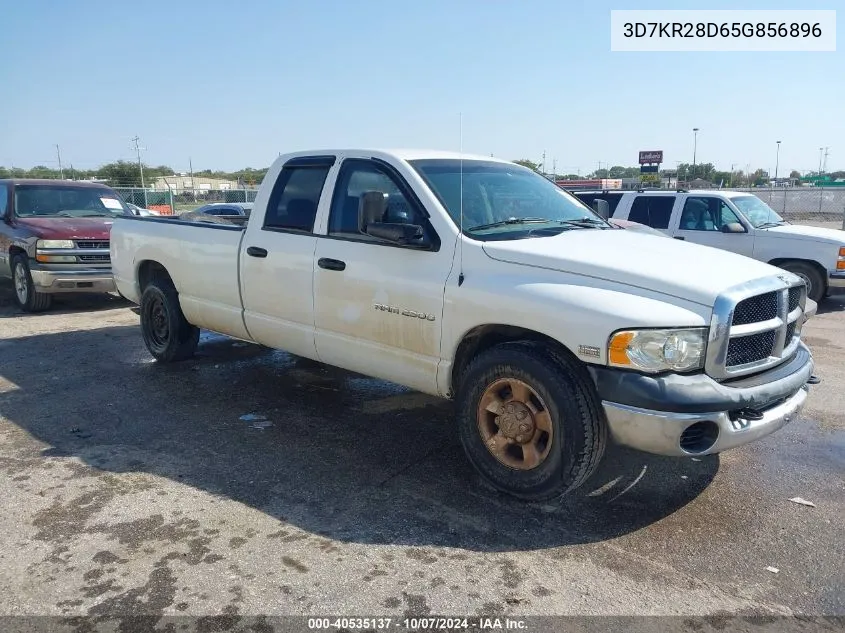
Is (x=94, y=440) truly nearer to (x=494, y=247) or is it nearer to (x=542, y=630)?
(x=494, y=247)

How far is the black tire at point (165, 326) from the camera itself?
6566mm

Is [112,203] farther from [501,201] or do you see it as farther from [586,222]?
[586,222]

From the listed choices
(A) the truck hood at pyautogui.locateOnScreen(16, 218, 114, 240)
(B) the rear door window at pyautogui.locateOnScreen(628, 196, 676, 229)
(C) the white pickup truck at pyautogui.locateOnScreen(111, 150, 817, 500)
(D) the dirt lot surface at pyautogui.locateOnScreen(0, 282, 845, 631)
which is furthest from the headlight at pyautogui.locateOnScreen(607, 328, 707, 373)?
(A) the truck hood at pyautogui.locateOnScreen(16, 218, 114, 240)

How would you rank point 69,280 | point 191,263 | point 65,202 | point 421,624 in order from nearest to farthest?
1. point 421,624
2. point 191,263
3. point 69,280
4. point 65,202

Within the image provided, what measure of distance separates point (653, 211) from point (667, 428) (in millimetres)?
8415

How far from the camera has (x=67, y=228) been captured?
390 inches

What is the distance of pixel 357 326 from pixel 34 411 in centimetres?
281

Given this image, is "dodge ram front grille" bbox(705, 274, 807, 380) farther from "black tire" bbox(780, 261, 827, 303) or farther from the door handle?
"black tire" bbox(780, 261, 827, 303)

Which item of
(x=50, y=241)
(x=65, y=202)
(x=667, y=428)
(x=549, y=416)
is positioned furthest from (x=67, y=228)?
(x=667, y=428)

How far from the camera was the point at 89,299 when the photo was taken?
11.3 meters

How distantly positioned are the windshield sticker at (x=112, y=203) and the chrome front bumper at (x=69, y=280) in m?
1.79

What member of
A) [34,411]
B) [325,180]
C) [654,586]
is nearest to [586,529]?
[654,586]

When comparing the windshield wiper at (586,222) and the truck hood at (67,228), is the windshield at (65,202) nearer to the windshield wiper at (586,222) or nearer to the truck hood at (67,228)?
the truck hood at (67,228)

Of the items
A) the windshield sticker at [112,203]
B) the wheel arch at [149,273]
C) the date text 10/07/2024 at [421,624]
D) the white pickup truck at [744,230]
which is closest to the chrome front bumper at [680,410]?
the date text 10/07/2024 at [421,624]
